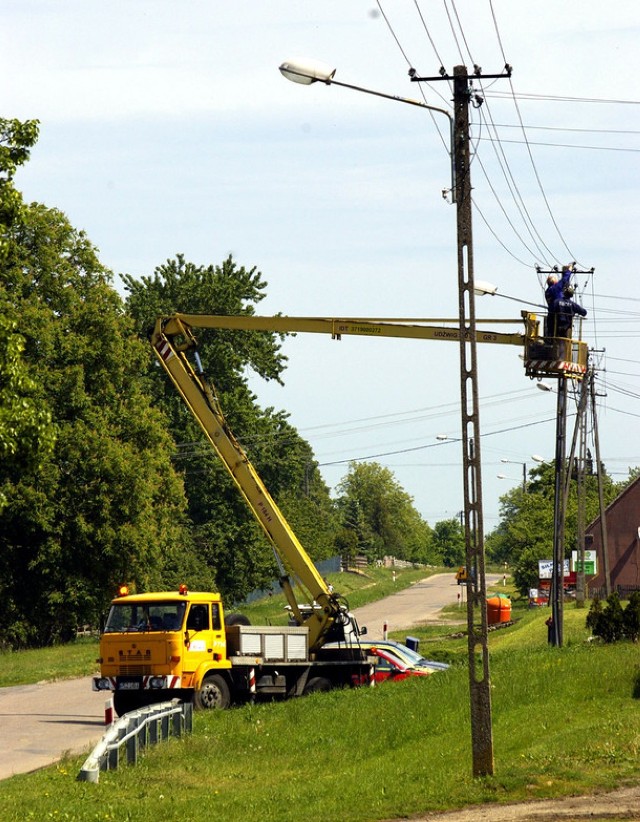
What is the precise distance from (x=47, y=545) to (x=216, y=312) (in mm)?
23859

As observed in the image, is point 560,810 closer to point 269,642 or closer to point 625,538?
point 269,642

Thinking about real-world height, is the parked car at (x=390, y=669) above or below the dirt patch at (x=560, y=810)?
above

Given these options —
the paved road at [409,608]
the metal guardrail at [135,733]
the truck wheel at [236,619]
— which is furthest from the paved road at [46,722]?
the paved road at [409,608]

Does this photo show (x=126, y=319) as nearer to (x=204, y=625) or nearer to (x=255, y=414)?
(x=255, y=414)

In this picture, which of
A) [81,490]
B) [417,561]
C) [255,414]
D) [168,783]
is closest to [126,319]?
[81,490]

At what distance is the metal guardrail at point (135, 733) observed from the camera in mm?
17000

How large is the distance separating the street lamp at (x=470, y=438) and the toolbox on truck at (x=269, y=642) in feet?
36.2

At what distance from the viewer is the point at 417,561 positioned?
588 ft

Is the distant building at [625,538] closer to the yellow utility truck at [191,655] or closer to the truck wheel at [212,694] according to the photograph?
the yellow utility truck at [191,655]

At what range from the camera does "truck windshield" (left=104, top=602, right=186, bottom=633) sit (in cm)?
2491

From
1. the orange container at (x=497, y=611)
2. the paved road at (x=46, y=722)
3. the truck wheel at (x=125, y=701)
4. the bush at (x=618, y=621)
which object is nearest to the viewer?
the paved road at (x=46, y=722)

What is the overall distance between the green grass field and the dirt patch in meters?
0.22

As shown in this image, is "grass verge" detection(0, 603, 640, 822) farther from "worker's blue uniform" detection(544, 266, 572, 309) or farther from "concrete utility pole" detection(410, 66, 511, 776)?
"worker's blue uniform" detection(544, 266, 572, 309)

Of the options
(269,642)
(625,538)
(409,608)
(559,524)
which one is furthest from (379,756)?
(625,538)
